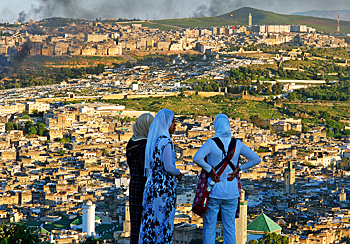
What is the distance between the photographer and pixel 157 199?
5.82m

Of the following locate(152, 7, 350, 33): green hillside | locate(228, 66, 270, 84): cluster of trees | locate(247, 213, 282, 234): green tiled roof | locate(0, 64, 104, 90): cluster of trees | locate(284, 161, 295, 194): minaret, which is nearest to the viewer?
locate(247, 213, 282, 234): green tiled roof

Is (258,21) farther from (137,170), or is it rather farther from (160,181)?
(160,181)

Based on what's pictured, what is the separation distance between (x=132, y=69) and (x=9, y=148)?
3729cm

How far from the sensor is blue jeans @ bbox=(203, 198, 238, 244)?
6.09m

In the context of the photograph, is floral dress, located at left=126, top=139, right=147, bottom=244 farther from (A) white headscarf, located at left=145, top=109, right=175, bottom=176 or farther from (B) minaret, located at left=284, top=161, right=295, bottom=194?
(B) minaret, located at left=284, top=161, right=295, bottom=194

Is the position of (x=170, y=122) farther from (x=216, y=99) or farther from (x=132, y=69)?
(x=132, y=69)

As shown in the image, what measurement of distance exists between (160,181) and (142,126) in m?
0.55

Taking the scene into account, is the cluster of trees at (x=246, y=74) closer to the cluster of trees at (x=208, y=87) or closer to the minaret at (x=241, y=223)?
the cluster of trees at (x=208, y=87)

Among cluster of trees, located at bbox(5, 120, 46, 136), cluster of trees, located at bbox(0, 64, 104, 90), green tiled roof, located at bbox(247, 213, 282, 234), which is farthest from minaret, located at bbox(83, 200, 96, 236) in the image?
cluster of trees, located at bbox(0, 64, 104, 90)

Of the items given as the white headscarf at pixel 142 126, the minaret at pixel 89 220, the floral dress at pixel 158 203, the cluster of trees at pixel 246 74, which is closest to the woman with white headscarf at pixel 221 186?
the floral dress at pixel 158 203

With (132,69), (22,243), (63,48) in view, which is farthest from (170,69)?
(22,243)

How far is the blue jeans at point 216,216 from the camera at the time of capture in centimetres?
609

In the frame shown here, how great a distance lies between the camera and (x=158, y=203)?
5824 millimetres

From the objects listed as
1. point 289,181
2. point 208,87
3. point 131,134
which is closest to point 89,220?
point 289,181
